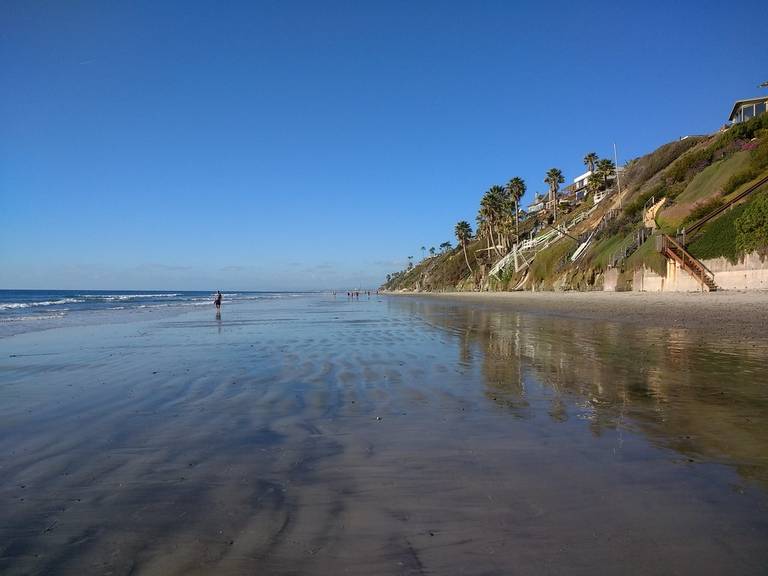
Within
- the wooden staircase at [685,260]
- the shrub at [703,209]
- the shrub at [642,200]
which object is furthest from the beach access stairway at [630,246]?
the shrub at [642,200]

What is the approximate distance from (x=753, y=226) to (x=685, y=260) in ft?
17.1

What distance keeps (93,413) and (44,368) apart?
5.70 m

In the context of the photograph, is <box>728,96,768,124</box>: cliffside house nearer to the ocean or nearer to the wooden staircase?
the wooden staircase

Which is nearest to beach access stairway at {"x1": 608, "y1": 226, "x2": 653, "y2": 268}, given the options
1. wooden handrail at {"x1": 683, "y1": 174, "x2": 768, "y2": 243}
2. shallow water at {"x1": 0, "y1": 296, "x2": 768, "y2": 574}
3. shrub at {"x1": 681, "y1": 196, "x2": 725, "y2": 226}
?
shrub at {"x1": 681, "y1": 196, "x2": 725, "y2": 226}

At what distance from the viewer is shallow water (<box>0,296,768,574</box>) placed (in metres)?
3.16

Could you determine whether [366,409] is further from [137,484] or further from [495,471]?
[137,484]

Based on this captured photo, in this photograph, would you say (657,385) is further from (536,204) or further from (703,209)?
(536,204)

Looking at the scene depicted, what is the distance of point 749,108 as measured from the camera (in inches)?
2079

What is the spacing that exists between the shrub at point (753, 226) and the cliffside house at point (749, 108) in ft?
105

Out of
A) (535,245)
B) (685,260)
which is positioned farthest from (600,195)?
(685,260)

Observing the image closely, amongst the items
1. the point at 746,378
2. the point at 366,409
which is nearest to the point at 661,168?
the point at 746,378

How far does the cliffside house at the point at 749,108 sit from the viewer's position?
5078cm

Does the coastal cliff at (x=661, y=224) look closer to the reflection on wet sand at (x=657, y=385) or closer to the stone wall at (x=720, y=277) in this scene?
the stone wall at (x=720, y=277)

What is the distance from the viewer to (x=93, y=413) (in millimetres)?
7062
